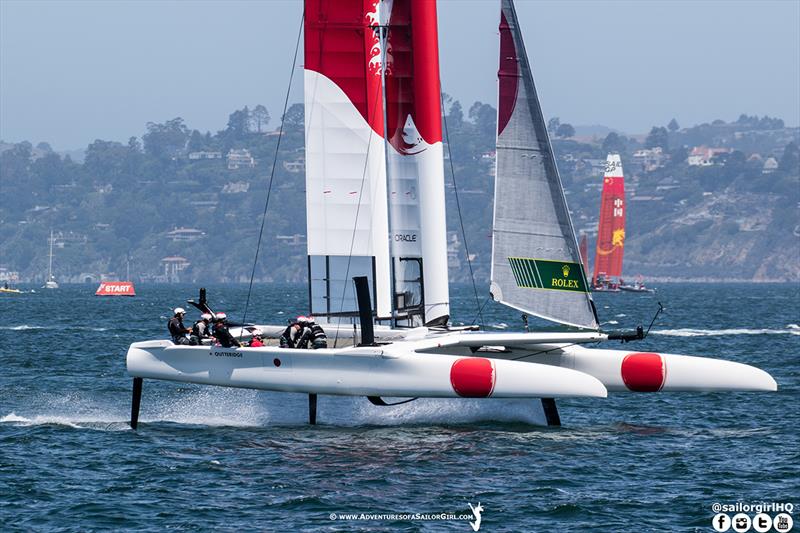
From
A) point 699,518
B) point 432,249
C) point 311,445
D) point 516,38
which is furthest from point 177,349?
point 699,518

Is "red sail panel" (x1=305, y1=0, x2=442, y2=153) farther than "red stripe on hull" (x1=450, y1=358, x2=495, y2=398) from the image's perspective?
Yes

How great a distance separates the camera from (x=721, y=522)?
53.8 ft

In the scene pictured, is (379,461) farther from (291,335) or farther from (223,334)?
(223,334)

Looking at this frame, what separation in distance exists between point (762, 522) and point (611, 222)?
A: 97.2 meters

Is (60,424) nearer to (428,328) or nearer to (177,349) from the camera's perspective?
(177,349)

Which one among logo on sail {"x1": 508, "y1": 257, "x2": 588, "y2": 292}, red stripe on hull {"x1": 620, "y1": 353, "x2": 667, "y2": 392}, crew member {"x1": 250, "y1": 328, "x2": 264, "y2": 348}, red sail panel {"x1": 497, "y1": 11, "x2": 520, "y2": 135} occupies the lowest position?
red stripe on hull {"x1": 620, "y1": 353, "x2": 667, "y2": 392}

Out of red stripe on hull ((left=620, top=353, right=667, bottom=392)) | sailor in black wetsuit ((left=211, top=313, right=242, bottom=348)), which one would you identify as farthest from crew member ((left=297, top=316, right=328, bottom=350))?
red stripe on hull ((left=620, top=353, right=667, bottom=392))

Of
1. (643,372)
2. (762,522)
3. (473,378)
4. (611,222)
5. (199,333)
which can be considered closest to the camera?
(762,522)

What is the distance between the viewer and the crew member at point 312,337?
22562 millimetres

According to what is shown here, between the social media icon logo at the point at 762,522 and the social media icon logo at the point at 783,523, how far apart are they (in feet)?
0.23

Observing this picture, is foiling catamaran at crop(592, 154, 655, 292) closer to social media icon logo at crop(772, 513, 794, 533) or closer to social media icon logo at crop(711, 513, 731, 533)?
social media icon logo at crop(772, 513, 794, 533)

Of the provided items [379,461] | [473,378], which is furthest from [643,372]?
[379,461]

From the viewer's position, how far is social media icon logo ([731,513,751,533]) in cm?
1619

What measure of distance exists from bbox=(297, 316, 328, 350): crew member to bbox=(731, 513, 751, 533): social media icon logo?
8065 millimetres
